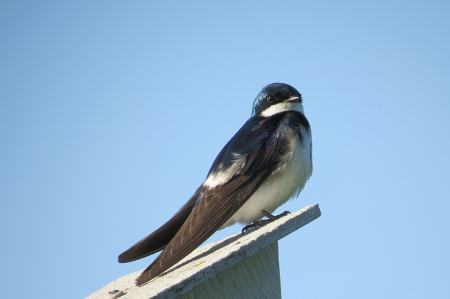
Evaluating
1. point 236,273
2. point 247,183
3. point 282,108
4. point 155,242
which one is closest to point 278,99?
point 282,108

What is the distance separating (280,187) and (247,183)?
0.25 m

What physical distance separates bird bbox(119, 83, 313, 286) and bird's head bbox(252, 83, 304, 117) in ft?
0.45

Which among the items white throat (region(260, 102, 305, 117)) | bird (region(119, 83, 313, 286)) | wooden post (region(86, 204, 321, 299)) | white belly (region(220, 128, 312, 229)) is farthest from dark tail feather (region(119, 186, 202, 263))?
white throat (region(260, 102, 305, 117))

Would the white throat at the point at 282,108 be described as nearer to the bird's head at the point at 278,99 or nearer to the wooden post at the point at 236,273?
the bird's head at the point at 278,99

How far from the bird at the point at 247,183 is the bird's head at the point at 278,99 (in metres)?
0.14

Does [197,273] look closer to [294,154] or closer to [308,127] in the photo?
[294,154]

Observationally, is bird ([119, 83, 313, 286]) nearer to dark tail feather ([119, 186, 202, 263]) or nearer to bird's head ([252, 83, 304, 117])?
dark tail feather ([119, 186, 202, 263])

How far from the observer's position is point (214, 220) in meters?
1.96

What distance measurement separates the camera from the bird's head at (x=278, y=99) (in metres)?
→ 2.80

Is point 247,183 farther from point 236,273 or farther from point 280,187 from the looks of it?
point 236,273

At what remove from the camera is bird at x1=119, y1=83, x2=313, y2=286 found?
200 cm

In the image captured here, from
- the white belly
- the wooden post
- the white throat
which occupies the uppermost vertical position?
the white throat

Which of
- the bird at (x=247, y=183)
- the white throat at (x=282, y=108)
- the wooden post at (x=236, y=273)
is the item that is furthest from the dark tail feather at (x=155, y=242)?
the white throat at (x=282, y=108)

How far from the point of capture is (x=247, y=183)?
215 centimetres
